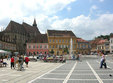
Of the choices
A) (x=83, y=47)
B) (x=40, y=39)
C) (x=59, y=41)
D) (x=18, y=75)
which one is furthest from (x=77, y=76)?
(x=83, y=47)

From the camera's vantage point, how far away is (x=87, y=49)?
10244 cm

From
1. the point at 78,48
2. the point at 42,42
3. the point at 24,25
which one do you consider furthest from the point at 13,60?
the point at 24,25

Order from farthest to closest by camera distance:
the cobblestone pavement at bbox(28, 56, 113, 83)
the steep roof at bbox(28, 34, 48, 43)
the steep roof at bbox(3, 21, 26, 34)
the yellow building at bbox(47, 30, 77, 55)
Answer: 1. the steep roof at bbox(3, 21, 26, 34)
2. the yellow building at bbox(47, 30, 77, 55)
3. the steep roof at bbox(28, 34, 48, 43)
4. the cobblestone pavement at bbox(28, 56, 113, 83)

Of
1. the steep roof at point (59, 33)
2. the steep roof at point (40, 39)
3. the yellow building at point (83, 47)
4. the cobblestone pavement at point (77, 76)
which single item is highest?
the steep roof at point (59, 33)

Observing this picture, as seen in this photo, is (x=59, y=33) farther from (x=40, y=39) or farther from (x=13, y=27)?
(x=13, y=27)

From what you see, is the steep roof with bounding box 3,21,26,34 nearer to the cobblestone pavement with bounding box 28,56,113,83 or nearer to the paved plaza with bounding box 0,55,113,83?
the paved plaza with bounding box 0,55,113,83

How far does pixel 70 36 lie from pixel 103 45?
1037 inches

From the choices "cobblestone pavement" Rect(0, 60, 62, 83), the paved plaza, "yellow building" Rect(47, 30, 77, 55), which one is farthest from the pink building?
the paved plaza

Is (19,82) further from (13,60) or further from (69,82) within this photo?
(13,60)

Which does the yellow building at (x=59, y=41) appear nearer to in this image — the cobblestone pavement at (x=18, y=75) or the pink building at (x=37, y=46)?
the pink building at (x=37, y=46)

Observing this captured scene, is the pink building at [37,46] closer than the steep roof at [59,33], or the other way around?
the pink building at [37,46]

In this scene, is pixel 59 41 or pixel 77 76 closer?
pixel 77 76

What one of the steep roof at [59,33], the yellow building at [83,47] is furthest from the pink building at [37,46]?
the yellow building at [83,47]

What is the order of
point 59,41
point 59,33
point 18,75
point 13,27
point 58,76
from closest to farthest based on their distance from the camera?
point 58,76, point 18,75, point 59,41, point 59,33, point 13,27
